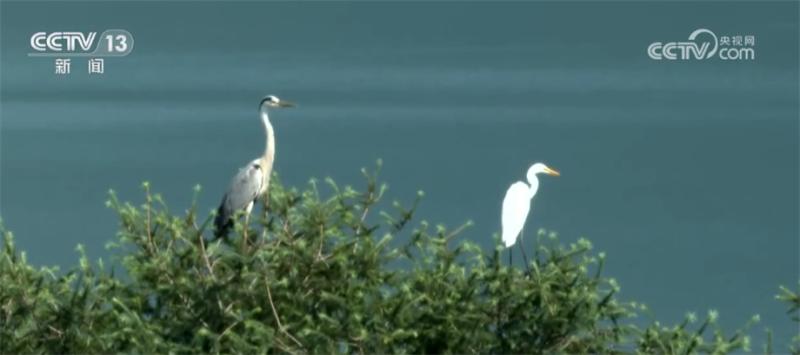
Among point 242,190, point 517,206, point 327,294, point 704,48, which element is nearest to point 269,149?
point 242,190

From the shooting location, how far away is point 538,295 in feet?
41.2

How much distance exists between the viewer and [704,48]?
64.9 meters

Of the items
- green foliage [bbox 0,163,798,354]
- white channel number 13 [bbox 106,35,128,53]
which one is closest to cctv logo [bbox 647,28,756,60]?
white channel number 13 [bbox 106,35,128,53]

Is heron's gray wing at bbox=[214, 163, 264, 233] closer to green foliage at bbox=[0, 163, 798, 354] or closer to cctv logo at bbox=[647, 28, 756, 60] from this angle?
green foliage at bbox=[0, 163, 798, 354]

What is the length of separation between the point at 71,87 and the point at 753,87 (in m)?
19.6

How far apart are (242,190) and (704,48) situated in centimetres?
4974

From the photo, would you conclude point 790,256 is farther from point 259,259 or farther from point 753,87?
point 259,259

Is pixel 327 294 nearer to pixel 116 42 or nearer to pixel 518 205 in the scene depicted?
pixel 518 205

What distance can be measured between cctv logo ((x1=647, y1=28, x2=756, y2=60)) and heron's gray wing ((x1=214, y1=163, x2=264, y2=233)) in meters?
35.1

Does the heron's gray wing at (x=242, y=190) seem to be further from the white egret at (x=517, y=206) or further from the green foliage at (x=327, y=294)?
the green foliage at (x=327, y=294)

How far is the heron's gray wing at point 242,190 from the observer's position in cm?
1565

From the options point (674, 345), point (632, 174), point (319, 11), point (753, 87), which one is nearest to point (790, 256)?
point (632, 174)

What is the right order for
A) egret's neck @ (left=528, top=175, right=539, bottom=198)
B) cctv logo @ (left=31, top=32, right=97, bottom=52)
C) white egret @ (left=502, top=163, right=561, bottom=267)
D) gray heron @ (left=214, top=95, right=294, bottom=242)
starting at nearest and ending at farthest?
white egret @ (left=502, top=163, right=561, bottom=267), egret's neck @ (left=528, top=175, right=539, bottom=198), gray heron @ (left=214, top=95, right=294, bottom=242), cctv logo @ (left=31, top=32, right=97, bottom=52)

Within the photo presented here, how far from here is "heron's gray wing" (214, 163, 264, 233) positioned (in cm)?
1565
